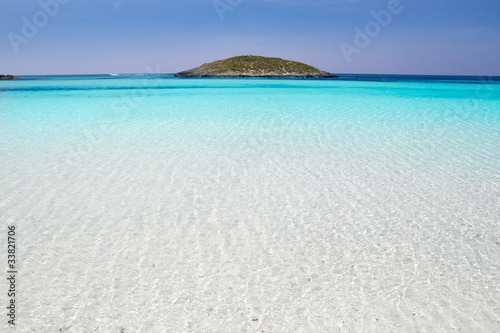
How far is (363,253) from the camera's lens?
3.96m

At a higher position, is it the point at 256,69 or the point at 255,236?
the point at 255,236

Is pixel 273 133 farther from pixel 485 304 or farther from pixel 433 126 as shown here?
pixel 485 304

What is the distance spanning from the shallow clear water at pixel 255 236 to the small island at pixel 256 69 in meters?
84.6

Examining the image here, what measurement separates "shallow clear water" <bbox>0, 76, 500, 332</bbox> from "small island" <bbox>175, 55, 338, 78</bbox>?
3331 inches

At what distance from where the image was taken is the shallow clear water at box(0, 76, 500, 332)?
3027mm

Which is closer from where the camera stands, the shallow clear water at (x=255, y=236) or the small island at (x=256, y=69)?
the shallow clear water at (x=255, y=236)

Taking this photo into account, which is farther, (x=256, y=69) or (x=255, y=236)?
(x=256, y=69)

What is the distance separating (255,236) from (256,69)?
93627 millimetres

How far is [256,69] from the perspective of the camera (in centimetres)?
9450

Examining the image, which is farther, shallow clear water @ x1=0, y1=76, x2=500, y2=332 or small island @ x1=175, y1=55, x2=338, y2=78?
small island @ x1=175, y1=55, x2=338, y2=78

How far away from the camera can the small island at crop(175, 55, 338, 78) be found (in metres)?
92.2

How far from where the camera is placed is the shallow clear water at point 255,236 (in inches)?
119

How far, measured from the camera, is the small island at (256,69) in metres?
92.2

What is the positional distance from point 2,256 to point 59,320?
4.55 feet
